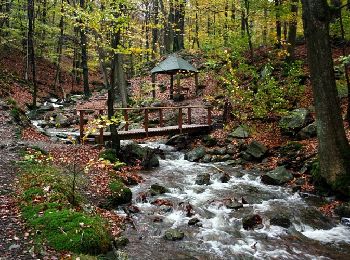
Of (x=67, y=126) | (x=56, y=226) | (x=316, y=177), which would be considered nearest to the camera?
(x=56, y=226)

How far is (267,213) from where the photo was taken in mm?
8398

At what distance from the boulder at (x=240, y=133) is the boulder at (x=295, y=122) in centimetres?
154

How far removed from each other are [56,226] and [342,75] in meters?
14.4

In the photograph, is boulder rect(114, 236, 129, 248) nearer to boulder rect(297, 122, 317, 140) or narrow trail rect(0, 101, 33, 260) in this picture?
narrow trail rect(0, 101, 33, 260)

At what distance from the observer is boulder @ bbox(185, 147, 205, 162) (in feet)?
46.3

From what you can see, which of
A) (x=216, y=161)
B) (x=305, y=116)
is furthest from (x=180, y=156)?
(x=305, y=116)

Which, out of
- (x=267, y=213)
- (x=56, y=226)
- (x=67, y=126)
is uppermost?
(x=67, y=126)

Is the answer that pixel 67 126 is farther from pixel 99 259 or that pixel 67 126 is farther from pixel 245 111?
pixel 99 259

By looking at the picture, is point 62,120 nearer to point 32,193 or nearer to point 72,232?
point 32,193

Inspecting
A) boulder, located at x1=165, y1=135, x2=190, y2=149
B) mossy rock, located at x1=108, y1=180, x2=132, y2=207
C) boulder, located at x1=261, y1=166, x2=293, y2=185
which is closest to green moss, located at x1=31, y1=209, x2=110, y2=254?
mossy rock, located at x1=108, y1=180, x2=132, y2=207

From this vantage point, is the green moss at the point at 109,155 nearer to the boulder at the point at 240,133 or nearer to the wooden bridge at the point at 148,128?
the wooden bridge at the point at 148,128

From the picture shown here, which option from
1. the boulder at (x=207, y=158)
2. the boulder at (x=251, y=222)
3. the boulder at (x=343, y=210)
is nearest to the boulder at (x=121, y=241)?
the boulder at (x=251, y=222)

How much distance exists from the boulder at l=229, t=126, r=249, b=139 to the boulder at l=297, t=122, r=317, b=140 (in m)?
2.36

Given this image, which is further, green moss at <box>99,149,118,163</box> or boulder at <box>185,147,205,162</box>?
boulder at <box>185,147,205,162</box>
